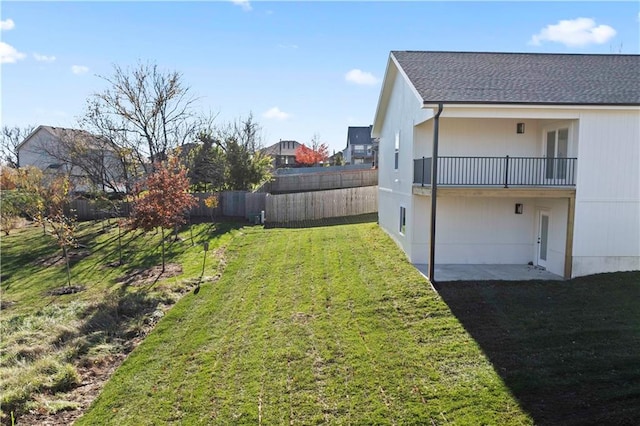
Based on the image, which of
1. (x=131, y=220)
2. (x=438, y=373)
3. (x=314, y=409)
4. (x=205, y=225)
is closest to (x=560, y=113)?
(x=438, y=373)

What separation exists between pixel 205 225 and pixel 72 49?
11.2 m

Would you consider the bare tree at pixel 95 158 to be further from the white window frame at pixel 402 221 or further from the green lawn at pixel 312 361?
the white window frame at pixel 402 221

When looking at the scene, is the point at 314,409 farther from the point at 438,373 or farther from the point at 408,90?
the point at 408,90

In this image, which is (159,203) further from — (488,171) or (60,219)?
(488,171)

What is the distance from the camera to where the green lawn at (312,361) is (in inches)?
250

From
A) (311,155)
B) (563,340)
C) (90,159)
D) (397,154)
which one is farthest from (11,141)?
(563,340)

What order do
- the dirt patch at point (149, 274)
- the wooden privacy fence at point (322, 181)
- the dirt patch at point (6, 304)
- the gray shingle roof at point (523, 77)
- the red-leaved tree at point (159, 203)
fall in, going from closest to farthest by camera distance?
the gray shingle roof at point (523, 77)
the dirt patch at point (6, 304)
the dirt patch at point (149, 274)
the red-leaved tree at point (159, 203)
the wooden privacy fence at point (322, 181)

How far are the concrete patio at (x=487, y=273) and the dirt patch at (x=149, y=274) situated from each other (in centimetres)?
873

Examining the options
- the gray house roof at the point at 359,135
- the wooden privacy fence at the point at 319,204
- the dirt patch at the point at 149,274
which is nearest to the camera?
the dirt patch at the point at 149,274

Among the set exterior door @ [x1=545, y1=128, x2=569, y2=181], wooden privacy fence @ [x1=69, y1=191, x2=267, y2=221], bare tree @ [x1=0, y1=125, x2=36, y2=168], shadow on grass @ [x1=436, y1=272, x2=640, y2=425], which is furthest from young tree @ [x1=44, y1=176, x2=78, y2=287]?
bare tree @ [x1=0, y1=125, x2=36, y2=168]

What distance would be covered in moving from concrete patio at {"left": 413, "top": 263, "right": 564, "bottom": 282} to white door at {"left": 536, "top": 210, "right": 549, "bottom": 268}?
0.30 m

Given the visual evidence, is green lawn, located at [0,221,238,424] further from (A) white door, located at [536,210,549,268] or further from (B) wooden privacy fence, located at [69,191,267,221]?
(A) white door, located at [536,210,549,268]

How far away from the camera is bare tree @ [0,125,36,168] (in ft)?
155

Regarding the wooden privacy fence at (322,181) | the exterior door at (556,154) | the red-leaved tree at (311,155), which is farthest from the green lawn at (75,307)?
the red-leaved tree at (311,155)
